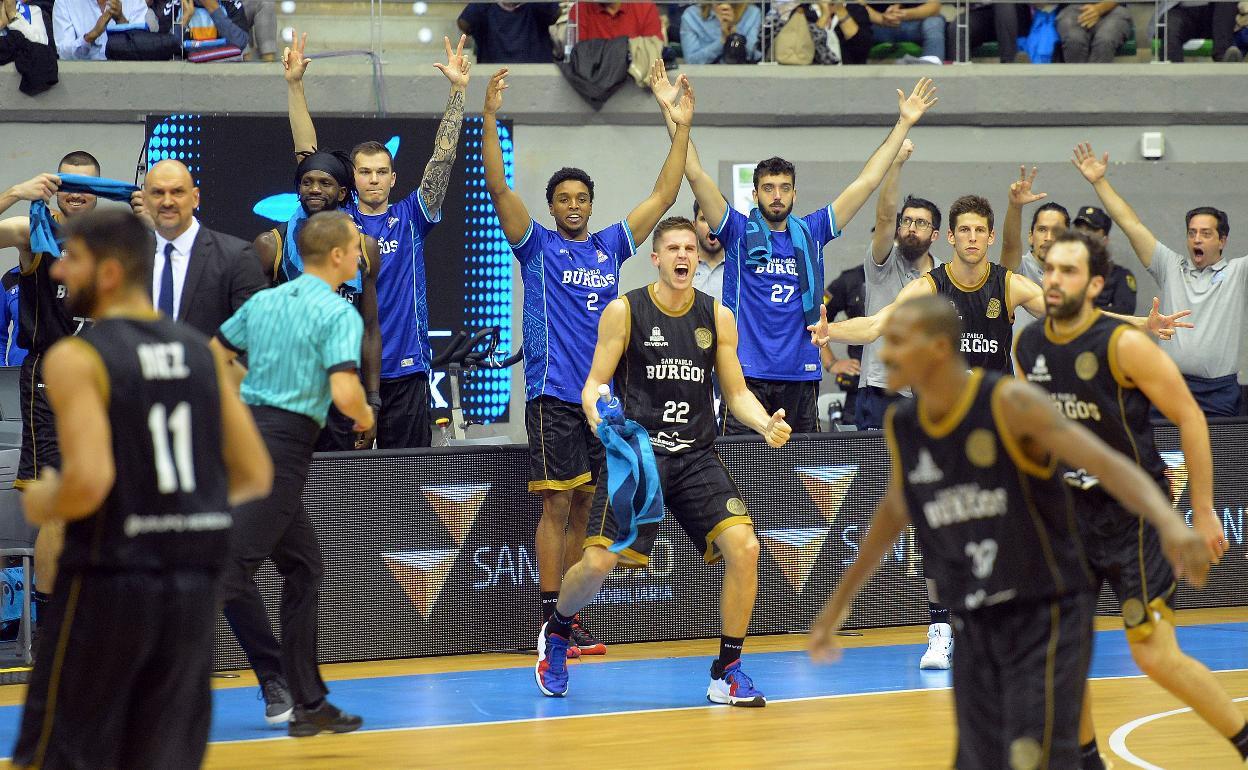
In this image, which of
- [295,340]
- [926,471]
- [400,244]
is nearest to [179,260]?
[295,340]

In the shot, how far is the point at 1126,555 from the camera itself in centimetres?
555

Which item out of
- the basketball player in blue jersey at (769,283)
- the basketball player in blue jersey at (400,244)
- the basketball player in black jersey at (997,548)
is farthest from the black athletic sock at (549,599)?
the basketball player in black jersey at (997,548)

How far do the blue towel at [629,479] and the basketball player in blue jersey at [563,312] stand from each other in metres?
1.28

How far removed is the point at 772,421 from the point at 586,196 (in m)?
2.46

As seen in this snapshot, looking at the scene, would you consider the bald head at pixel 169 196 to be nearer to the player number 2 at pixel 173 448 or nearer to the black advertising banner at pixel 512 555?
the black advertising banner at pixel 512 555

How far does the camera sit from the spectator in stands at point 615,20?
43.5 ft

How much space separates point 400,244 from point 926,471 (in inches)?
195

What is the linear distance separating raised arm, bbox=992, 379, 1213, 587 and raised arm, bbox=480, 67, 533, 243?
480cm

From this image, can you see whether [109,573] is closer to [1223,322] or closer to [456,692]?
[456,692]

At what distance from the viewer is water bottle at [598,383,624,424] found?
23.5 feet

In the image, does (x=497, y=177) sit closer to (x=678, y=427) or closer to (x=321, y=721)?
(x=678, y=427)

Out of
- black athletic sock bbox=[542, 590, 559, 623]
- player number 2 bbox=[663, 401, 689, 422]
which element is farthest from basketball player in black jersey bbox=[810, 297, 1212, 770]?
black athletic sock bbox=[542, 590, 559, 623]

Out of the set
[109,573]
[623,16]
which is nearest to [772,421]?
[109,573]

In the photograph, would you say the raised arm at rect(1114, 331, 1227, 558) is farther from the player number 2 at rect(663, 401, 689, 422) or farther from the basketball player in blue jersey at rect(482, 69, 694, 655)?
the basketball player in blue jersey at rect(482, 69, 694, 655)
